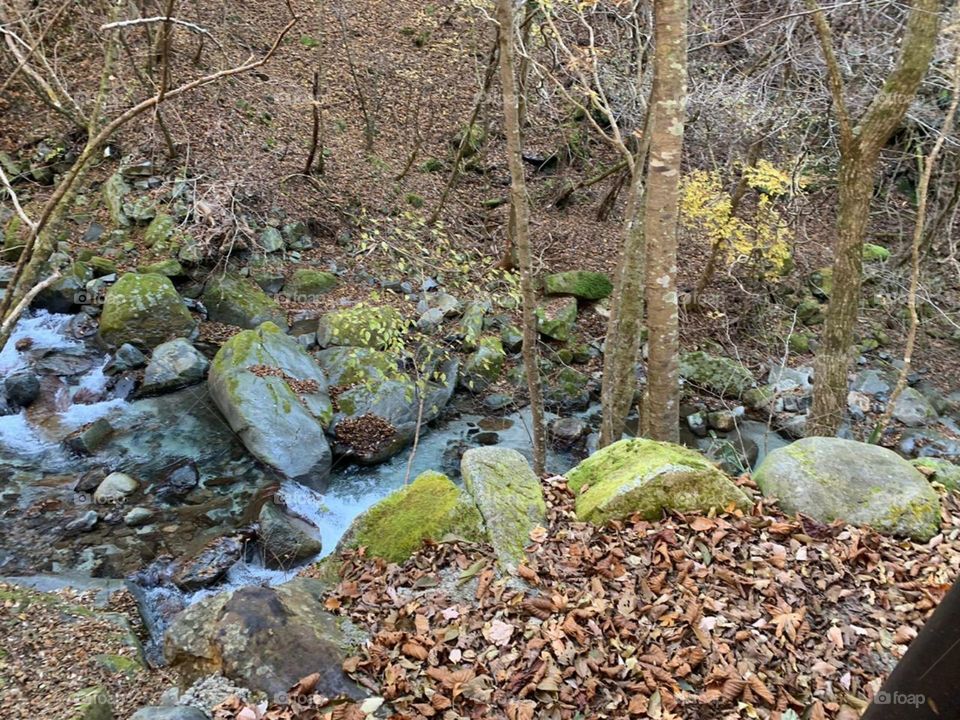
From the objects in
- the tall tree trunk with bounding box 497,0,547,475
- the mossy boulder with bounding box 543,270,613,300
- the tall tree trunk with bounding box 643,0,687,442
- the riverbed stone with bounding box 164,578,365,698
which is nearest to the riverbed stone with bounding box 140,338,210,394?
the tall tree trunk with bounding box 497,0,547,475

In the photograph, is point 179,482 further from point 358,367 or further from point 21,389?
point 358,367

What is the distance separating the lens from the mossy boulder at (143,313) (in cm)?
956

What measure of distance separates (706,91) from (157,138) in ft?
33.6

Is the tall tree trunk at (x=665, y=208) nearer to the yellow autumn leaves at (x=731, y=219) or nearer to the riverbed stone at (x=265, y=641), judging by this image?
the riverbed stone at (x=265, y=641)

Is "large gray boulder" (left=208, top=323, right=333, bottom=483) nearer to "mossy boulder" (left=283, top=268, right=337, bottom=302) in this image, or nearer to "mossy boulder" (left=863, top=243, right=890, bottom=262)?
"mossy boulder" (left=283, top=268, right=337, bottom=302)

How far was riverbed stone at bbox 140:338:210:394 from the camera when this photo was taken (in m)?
9.09

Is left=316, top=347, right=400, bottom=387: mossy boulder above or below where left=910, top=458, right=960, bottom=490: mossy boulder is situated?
below

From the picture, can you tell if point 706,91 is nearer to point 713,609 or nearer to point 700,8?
point 700,8

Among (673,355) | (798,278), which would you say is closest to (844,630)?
(673,355)

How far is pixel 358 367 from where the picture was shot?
9.47 m

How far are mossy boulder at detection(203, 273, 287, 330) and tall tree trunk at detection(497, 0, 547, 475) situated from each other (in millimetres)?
5458

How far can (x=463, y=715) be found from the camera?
3080mm

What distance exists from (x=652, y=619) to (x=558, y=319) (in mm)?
8495

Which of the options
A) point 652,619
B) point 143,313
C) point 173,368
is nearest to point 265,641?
point 652,619
